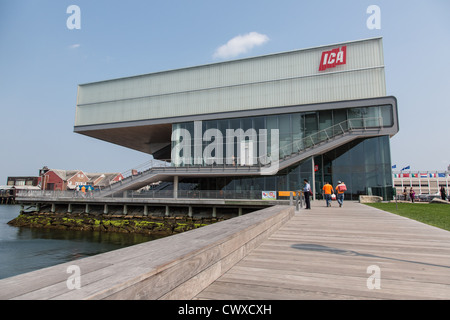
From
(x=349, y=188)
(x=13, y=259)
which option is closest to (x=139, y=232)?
(x=13, y=259)

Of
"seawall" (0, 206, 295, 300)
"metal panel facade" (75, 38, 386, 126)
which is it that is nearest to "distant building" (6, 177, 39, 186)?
"metal panel facade" (75, 38, 386, 126)

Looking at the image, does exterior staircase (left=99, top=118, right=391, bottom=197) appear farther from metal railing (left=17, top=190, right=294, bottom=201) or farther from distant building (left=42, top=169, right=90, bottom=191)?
distant building (left=42, top=169, right=90, bottom=191)

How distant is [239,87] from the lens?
32.1 m

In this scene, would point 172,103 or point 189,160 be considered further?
point 172,103

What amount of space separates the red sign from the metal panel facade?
393 mm

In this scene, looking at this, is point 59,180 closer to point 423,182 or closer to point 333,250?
point 333,250

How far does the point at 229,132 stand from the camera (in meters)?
31.6

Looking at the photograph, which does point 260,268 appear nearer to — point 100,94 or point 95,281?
point 95,281

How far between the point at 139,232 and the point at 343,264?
21520 millimetres

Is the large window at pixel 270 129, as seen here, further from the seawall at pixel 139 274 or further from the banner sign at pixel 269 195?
the seawall at pixel 139 274

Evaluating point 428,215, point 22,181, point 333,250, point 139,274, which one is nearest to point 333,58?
point 428,215

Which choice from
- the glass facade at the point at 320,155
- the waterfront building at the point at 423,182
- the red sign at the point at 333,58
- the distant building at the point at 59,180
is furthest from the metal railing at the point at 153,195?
the waterfront building at the point at 423,182

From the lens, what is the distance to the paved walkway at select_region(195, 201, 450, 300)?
285 centimetres

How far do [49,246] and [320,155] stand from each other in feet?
83.6
